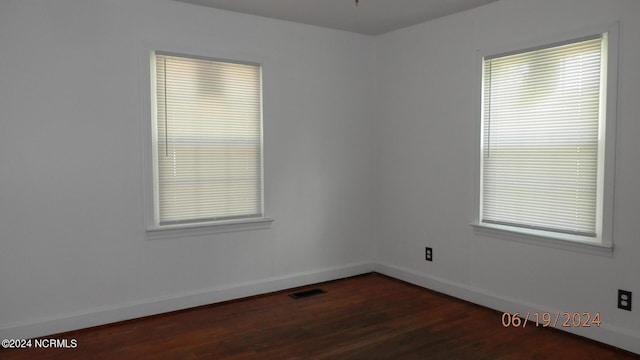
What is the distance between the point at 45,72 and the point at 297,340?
109 inches

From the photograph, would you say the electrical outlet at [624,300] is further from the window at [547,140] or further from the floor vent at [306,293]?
the floor vent at [306,293]

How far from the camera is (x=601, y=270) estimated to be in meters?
3.36

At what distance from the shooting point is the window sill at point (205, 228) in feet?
13.0

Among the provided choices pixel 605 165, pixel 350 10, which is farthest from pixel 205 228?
pixel 605 165

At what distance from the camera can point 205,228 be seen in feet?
13.8

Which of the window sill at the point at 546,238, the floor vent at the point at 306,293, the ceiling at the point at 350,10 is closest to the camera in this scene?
the window sill at the point at 546,238

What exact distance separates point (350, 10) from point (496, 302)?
2.95 meters

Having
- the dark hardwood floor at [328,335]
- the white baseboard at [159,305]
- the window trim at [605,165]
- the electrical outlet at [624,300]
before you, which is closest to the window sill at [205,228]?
the white baseboard at [159,305]

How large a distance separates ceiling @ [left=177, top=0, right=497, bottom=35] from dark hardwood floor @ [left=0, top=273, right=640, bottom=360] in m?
2.71

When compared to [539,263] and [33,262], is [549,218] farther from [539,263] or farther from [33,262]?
[33,262]

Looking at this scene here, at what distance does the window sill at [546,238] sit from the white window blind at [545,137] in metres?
0.06

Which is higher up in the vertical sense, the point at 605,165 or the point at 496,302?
the point at 605,165
